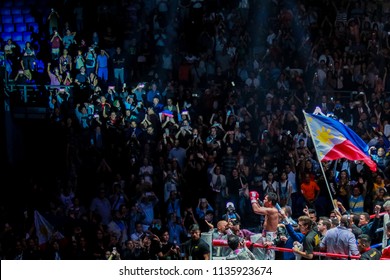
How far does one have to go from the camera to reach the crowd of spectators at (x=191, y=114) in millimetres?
22328

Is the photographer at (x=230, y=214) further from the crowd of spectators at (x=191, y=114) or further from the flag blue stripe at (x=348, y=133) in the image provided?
the flag blue stripe at (x=348, y=133)

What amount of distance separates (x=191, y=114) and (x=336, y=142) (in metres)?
5.42

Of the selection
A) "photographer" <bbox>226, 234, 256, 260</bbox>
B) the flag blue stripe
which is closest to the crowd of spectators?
the flag blue stripe

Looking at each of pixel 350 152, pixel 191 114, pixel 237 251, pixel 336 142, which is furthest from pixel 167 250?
pixel 191 114

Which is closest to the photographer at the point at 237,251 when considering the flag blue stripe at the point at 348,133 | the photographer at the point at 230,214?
the photographer at the point at 230,214

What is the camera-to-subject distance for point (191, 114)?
25641mm

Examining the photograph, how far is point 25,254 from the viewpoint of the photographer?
2144 centimetres

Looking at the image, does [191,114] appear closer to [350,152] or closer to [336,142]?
[336,142]

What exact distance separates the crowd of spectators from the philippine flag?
2.89 ft

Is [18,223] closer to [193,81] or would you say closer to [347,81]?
[193,81]

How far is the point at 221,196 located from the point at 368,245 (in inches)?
210

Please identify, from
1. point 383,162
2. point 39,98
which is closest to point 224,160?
point 383,162

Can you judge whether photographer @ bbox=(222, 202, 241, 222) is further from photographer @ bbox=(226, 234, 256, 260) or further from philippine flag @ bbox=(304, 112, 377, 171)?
photographer @ bbox=(226, 234, 256, 260)

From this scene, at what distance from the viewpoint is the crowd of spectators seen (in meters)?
22.3
